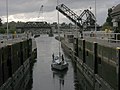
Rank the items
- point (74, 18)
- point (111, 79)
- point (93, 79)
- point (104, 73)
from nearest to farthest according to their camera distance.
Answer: point (111, 79) < point (104, 73) < point (93, 79) < point (74, 18)

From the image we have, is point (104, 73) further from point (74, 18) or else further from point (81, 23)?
point (81, 23)

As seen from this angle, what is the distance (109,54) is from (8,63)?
50.2ft

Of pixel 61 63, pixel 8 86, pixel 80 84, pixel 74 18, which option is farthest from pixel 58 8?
pixel 8 86

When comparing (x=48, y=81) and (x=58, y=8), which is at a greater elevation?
(x=58, y=8)

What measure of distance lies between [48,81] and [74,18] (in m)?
45.8

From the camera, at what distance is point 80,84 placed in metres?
46.1

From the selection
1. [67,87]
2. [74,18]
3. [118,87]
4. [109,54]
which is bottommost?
[67,87]

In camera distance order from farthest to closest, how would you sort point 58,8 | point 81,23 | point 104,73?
point 81,23 → point 58,8 → point 104,73

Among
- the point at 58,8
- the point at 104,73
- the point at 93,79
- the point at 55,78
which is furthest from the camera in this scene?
the point at 58,8

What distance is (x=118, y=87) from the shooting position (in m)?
27.0

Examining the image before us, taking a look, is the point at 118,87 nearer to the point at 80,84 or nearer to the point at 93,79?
the point at 93,79

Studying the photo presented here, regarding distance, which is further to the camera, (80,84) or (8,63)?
(80,84)

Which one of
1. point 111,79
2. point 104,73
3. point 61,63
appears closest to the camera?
point 111,79

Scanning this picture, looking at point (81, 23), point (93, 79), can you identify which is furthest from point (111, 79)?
point (81, 23)
